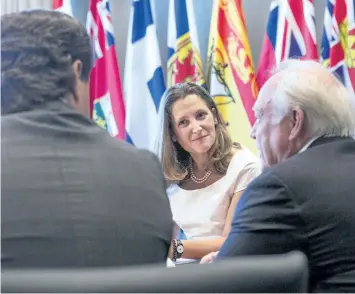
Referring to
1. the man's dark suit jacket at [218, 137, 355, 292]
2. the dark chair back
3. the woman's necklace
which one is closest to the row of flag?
the woman's necklace

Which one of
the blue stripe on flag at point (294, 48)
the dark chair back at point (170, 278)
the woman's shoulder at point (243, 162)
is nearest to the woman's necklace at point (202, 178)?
the woman's shoulder at point (243, 162)

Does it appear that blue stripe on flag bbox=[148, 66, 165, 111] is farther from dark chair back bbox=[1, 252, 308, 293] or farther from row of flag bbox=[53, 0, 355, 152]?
dark chair back bbox=[1, 252, 308, 293]

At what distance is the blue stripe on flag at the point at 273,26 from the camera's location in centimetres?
330

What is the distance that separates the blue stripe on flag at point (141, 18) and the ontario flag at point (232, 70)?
0.39 metres

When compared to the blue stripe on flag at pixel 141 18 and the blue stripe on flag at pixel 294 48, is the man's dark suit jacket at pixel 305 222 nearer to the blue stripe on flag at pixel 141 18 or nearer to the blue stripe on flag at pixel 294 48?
the blue stripe on flag at pixel 294 48

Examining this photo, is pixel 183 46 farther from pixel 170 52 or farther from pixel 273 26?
Result: pixel 273 26

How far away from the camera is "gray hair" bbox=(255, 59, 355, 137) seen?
1685 mm

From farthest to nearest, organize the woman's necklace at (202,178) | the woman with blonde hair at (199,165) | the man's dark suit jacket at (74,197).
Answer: the woman's necklace at (202,178) → the woman with blonde hair at (199,165) → the man's dark suit jacket at (74,197)

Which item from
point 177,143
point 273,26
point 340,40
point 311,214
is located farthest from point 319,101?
point 273,26

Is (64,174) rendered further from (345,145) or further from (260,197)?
(345,145)

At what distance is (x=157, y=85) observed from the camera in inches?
135

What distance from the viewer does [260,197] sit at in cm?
149

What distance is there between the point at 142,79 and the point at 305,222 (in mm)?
2164

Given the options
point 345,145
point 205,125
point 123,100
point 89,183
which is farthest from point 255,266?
point 123,100
